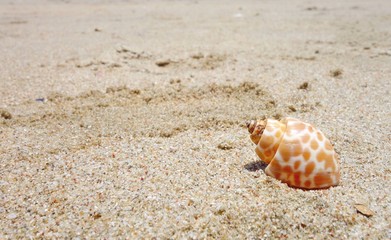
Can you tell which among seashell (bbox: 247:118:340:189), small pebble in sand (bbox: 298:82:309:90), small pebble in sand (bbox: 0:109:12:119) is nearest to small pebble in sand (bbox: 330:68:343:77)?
small pebble in sand (bbox: 298:82:309:90)

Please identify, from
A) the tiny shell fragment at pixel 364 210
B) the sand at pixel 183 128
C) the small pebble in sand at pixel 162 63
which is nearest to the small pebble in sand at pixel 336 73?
the sand at pixel 183 128

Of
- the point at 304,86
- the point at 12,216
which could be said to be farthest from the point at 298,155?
the point at 304,86

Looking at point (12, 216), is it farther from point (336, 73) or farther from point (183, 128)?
point (336, 73)

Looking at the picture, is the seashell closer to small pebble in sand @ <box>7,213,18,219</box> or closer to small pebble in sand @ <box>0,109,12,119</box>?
small pebble in sand @ <box>7,213,18,219</box>

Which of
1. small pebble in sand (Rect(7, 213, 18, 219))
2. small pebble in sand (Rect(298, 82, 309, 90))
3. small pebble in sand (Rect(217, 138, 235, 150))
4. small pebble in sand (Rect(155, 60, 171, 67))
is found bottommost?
small pebble in sand (Rect(7, 213, 18, 219))

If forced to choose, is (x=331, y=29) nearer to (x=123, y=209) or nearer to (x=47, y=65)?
(x=47, y=65)

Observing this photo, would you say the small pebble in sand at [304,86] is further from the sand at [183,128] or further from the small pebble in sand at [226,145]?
the small pebble in sand at [226,145]
